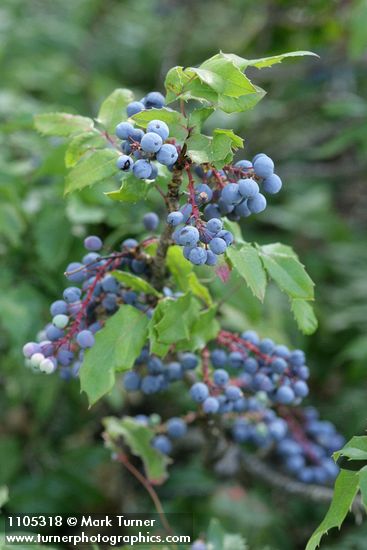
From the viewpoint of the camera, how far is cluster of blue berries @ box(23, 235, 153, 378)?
1.39 metres

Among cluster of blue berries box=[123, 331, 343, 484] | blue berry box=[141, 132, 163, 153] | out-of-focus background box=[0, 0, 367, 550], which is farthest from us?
out-of-focus background box=[0, 0, 367, 550]

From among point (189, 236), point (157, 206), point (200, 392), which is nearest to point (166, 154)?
point (189, 236)

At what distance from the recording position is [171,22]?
4.21 metres

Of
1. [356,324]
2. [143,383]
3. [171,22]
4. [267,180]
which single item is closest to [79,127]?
[267,180]

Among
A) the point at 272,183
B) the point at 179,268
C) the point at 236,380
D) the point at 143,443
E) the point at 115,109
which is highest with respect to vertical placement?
the point at 115,109

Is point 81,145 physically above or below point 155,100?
below

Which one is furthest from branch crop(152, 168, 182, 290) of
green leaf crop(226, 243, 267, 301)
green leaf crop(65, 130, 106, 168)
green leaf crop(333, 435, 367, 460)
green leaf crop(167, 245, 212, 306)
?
green leaf crop(333, 435, 367, 460)

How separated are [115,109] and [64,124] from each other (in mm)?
120

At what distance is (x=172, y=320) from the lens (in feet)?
4.47

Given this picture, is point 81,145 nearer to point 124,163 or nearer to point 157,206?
point 124,163

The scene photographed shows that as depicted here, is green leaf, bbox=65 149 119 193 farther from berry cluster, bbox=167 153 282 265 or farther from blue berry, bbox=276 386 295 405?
blue berry, bbox=276 386 295 405

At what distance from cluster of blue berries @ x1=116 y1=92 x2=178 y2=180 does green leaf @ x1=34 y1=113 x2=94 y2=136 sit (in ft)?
0.64

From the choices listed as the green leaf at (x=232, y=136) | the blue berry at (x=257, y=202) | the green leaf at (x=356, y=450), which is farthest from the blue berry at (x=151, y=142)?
the green leaf at (x=356, y=450)

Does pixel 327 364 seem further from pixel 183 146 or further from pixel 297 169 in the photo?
pixel 183 146
